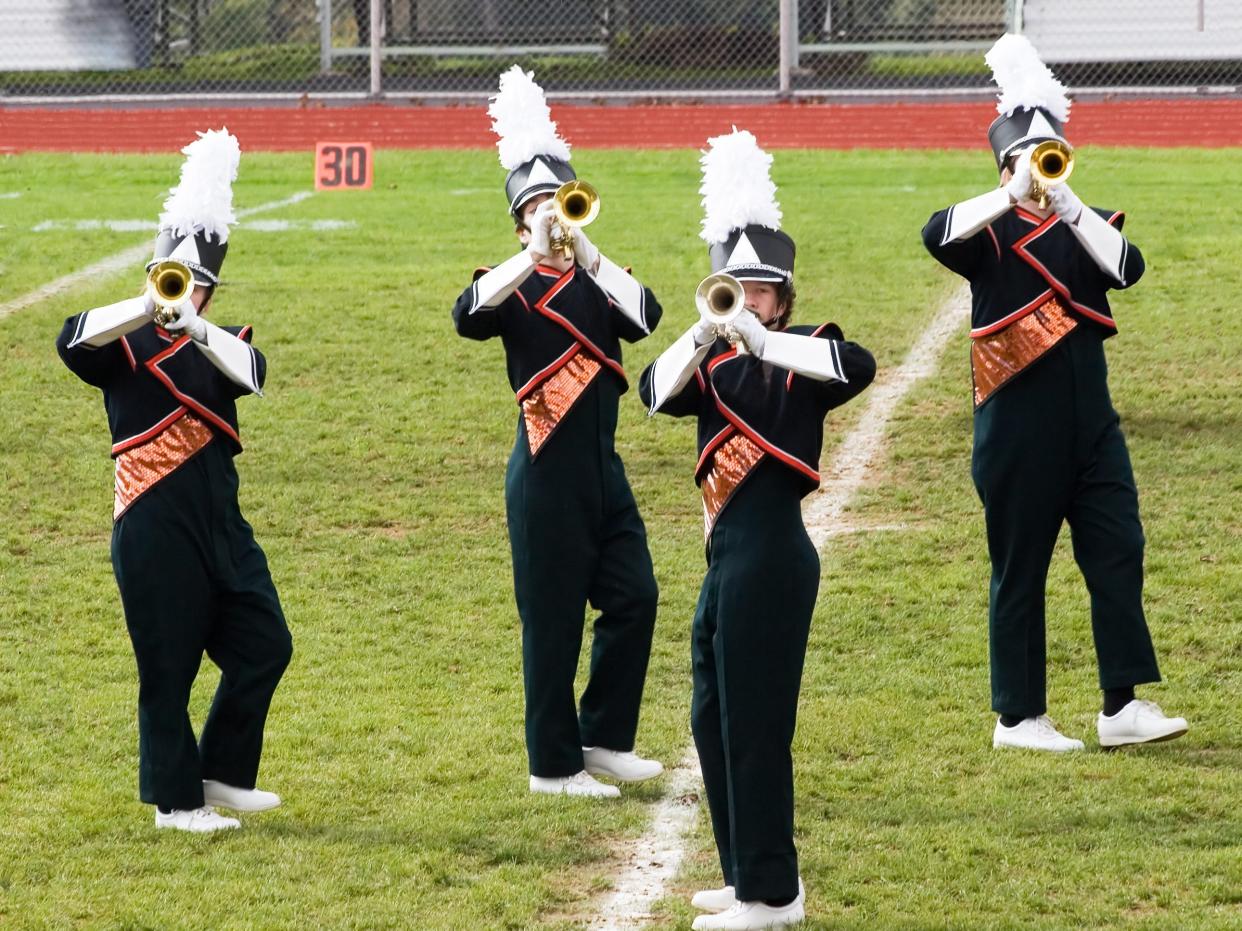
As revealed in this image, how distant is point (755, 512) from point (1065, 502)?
6.12 ft

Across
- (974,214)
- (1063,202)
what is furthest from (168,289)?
(1063,202)

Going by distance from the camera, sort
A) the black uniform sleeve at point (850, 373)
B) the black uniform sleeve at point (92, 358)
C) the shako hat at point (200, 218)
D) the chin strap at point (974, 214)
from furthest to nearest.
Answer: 1. the chin strap at point (974, 214)
2. the shako hat at point (200, 218)
3. the black uniform sleeve at point (92, 358)
4. the black uniform sleeve at point (850, 373)

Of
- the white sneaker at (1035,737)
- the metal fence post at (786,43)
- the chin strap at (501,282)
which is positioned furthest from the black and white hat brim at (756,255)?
the metal fence post at (786,43)

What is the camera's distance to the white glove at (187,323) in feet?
17.5

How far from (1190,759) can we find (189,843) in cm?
307

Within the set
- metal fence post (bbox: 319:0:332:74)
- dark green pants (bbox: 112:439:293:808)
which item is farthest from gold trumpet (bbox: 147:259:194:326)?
metal fence post (bbox: 319:0:332:74)

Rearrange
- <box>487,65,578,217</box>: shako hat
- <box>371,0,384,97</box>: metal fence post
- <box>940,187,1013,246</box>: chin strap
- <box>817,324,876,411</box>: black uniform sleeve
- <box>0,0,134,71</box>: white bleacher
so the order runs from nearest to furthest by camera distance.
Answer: <box>817,324,876,411</box>: black uniform sleeve → <box>940,187,1013,246</box>: chin strap → <box>487,65,578,217</box>: shako hat → <box>371,0,384,97</box>: metal fence post → <box>0,0,134,71</box>: white bleacher

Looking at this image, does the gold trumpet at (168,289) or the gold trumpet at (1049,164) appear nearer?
the gold trumpet at (168,289)

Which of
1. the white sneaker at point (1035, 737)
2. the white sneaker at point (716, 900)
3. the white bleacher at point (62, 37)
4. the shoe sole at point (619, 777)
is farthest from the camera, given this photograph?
the white bleacher at point (62, 37)

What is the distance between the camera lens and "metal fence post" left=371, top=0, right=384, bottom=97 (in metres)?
17.6

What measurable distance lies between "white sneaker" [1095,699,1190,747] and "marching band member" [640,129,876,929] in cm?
177

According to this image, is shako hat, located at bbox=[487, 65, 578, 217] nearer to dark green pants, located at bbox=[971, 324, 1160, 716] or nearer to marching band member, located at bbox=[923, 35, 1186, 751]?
marching band member, located at bbox=[923, 35, 1186, 751]

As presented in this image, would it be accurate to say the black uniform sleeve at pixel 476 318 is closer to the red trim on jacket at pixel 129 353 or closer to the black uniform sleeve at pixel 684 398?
the red trim on jacket at pixel 129 353

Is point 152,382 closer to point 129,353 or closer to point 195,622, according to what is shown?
point 129,353
